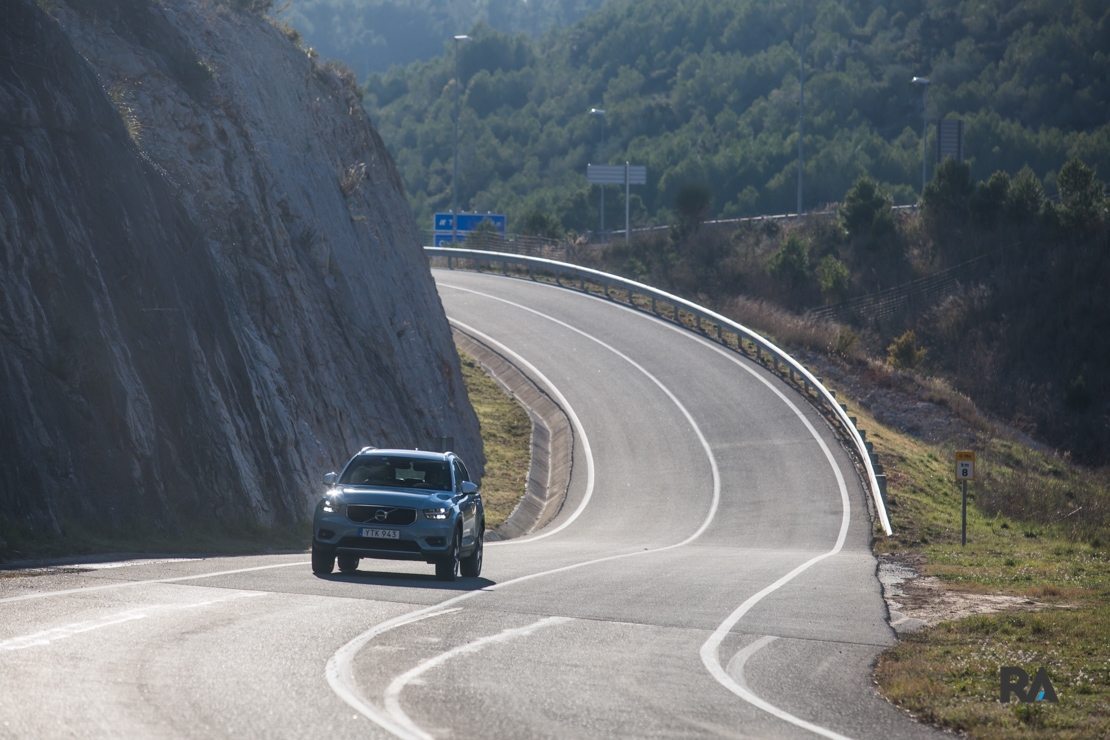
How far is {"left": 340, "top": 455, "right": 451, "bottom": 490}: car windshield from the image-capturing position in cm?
Answer: 1498

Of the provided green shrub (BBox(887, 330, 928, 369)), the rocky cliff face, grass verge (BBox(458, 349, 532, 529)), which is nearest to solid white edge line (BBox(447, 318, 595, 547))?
grass verge (BBox(458, 349, 532, 529))

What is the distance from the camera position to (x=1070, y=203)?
190 feet

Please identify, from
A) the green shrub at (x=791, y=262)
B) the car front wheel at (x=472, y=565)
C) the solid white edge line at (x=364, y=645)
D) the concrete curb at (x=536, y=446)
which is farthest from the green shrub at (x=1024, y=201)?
the car front wheel at (x=472, y=565)

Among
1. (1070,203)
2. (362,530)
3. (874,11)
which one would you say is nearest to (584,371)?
(362,530)

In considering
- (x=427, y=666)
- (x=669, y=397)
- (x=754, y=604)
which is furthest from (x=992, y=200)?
(x=427, y=666)

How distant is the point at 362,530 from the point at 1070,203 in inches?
2129

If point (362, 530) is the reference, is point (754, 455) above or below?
below

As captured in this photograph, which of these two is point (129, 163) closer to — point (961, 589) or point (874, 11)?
point (961, 589)

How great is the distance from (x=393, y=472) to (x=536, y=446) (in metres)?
20.8

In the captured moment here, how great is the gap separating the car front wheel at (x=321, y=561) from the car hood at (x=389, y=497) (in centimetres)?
69

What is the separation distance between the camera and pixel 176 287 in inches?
792

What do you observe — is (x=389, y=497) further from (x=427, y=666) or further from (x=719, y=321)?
(x=719, y=321)

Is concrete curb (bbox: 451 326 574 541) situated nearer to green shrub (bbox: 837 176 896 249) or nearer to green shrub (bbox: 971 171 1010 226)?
green shrub (bbox: 837 176 896 249)

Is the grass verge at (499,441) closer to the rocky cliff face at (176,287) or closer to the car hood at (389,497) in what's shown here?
the rocky cliff face at (176,287)
